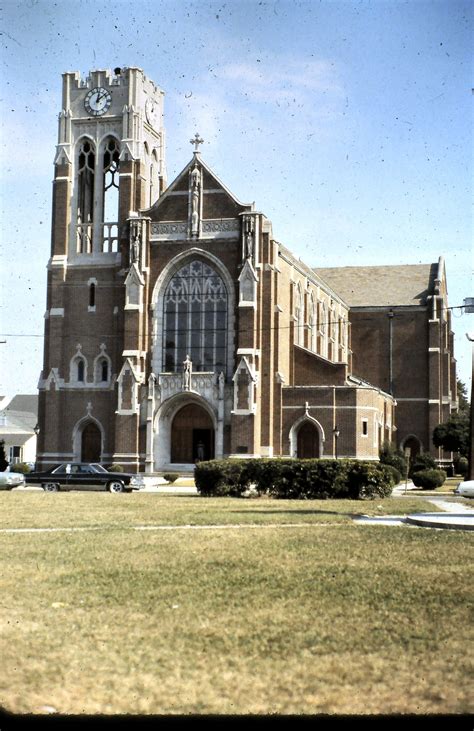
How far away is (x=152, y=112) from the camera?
209ft

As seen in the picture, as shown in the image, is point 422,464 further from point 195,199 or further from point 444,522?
point 444,522

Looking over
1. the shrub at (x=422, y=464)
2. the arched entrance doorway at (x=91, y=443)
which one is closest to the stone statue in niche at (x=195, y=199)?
the arched entrance doorway at (x=91, y=443)

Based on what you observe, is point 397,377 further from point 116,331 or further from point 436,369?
point 116,331

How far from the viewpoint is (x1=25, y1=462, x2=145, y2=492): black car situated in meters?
39.8

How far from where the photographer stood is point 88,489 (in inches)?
1578

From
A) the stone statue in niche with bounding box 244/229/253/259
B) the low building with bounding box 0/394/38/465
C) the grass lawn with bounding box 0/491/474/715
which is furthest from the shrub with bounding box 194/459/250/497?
the low building with bounding box 0/394/38/465

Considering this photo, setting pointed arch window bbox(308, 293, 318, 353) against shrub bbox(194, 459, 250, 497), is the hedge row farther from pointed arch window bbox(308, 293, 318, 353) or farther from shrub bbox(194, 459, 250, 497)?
pointed arch window bbox(308, 293, 318, 353)

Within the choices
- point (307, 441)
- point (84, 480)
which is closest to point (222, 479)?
point (84, 480)

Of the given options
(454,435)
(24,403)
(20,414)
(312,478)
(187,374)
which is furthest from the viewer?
(24,403)

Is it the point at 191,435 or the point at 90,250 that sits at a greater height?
the point at 90,250

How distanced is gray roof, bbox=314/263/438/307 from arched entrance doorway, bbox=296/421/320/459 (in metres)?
22.3

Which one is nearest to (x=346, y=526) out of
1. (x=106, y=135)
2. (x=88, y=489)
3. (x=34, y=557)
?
(x=34, y=557)

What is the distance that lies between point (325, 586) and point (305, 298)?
2193 inches

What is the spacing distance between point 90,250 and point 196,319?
8421mm
